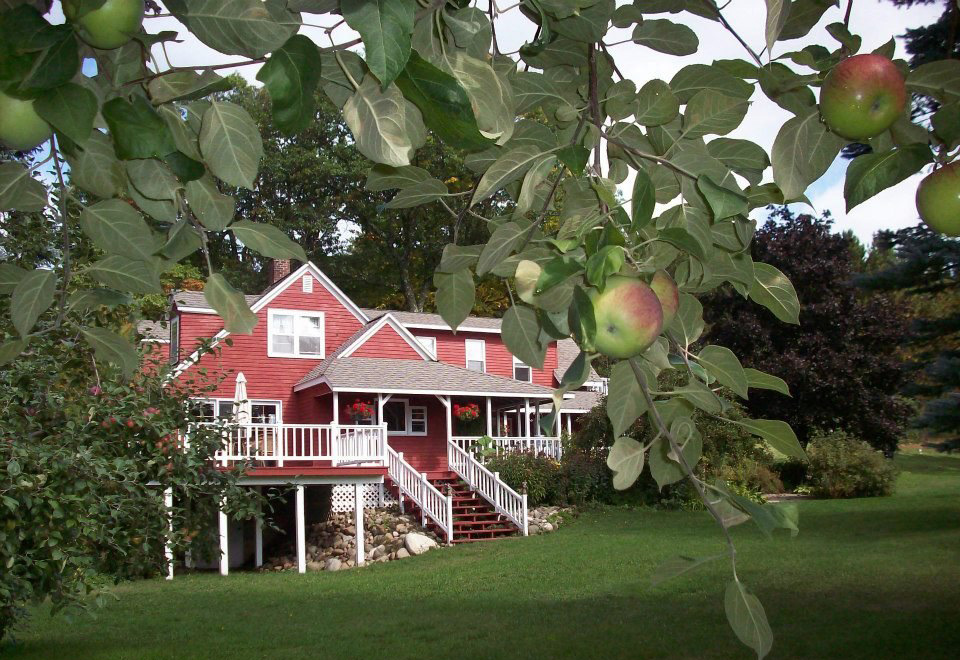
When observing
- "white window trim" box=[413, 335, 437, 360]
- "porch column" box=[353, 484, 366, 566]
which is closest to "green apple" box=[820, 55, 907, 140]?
"porch column" box=[353, 484, 366, 566]

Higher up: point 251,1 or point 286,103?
point 251,1

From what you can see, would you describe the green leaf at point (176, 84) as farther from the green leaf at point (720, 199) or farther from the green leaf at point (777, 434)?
the green leaf at point (777, 434)

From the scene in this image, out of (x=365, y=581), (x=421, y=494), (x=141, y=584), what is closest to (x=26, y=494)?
(x=365, y=581)

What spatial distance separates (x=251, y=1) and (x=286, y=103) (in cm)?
14

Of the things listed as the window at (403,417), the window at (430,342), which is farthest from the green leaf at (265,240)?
the window at (430,342)

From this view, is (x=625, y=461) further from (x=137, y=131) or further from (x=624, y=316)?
(x=137, y=131)

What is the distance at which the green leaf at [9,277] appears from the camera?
5.02 ft

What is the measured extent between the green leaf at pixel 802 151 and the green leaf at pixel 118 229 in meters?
1.00

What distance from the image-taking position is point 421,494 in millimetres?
20109

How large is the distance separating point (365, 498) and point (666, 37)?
2118cm

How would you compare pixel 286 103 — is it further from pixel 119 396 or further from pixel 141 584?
pixel 141 584

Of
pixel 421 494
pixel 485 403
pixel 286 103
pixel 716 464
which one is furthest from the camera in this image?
pixel 485 403

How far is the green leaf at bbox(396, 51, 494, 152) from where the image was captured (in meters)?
0.93

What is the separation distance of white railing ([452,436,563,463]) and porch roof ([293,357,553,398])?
4.95 feet
